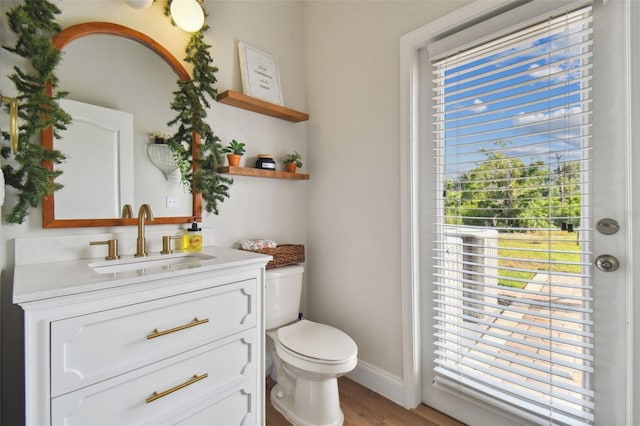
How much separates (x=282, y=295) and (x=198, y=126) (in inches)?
42.8

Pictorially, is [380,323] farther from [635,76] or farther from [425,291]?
[635,76]

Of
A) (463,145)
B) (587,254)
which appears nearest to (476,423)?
(587,254)

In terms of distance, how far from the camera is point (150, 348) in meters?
0.98

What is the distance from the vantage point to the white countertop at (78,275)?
790 mm

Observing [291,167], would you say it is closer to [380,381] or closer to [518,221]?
[518,221]

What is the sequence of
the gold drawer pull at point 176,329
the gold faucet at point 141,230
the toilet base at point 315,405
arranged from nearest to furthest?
the gold drawer pull at point 176,329 < the gold faucet at point 141,230 < the toilet base at point 315,405

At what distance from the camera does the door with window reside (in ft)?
3.60

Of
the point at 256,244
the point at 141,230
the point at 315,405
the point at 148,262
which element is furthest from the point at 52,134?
the point at 315,405

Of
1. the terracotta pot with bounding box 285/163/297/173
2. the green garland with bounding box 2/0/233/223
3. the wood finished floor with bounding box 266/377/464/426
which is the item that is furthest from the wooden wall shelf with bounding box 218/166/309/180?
the wood finished floor with bounding box 266/377/464/426

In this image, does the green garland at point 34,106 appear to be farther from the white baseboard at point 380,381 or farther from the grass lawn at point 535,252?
the grass lawn at point 535,252

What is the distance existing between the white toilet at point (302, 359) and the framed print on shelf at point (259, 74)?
1.12m

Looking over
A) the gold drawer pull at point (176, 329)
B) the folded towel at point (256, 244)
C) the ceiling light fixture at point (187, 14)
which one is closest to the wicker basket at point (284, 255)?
the folded towel at point (256, 244)

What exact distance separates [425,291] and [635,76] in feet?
3.98

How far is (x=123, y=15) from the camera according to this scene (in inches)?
54.7
